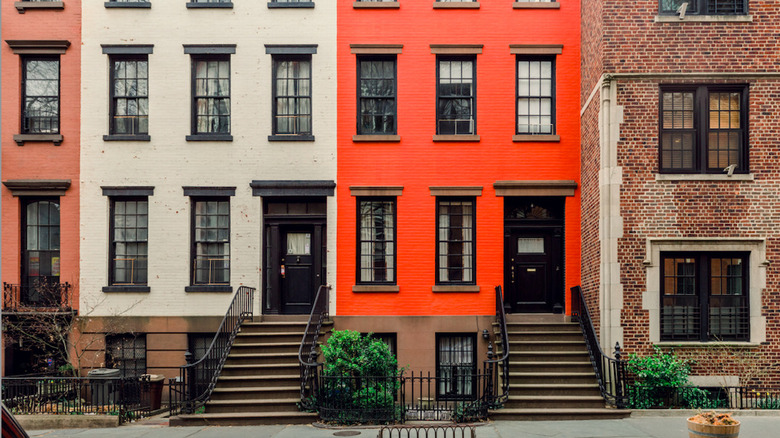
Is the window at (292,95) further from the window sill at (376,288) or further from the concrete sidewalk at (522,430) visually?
the concrete sidewalk at (522,430)

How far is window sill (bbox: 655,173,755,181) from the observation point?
13.8 m

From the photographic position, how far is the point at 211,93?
1645 centimetres

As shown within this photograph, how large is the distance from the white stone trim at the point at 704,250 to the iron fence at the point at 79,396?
34.6ft

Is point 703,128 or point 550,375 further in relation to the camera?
point 703,128

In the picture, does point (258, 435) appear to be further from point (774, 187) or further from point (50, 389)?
point (774, 187)

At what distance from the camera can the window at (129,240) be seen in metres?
16.3

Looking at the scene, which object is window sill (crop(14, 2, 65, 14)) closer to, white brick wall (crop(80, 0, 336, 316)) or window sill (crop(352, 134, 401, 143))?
white brick wall (crop(80, 0, 336, 316))

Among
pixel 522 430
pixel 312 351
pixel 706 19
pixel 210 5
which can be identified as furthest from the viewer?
pixel 210 5

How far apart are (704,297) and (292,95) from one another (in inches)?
405

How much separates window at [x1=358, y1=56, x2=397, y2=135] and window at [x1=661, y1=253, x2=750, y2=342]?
6.99 m

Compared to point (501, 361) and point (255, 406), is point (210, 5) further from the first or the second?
point (501, 361)

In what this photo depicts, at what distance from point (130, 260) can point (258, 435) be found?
22.4ft

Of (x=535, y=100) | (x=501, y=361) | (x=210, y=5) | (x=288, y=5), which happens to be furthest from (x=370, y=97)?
(x=501, y=361)

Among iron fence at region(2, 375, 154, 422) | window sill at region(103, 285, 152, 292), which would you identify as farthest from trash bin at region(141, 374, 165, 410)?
window sill at region(103, 285, 152, 292)
